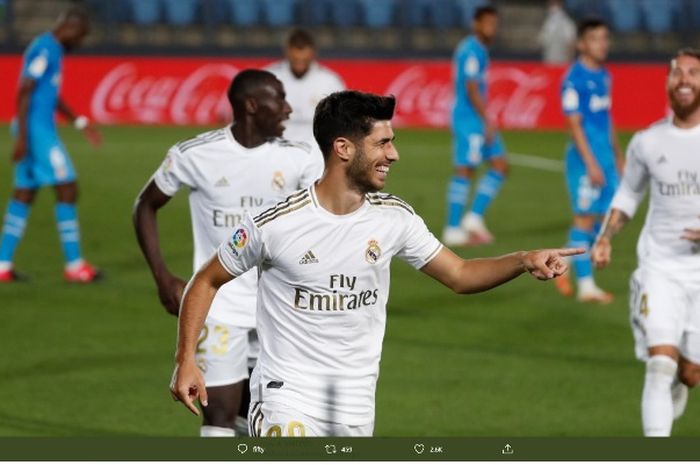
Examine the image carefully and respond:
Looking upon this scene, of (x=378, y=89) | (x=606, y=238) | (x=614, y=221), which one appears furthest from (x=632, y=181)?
(x=378, y=89)

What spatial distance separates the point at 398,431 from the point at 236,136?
2261mm

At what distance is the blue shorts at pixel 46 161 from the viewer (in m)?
12.7

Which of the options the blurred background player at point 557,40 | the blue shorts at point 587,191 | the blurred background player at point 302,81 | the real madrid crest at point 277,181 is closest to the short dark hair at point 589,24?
the blue shorts at point 587,191

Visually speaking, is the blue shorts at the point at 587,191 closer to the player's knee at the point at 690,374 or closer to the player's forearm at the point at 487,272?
the player's knee at the point at 690,374

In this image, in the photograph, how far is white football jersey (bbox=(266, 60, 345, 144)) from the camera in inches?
448

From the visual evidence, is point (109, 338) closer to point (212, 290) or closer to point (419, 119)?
point (212, 290)

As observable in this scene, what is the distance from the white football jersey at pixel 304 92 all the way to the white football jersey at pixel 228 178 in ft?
13.5

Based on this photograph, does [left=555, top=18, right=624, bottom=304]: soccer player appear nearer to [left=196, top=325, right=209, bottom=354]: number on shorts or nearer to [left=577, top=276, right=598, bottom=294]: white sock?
[left=577, top=276, right=598, bottom=294]: white sock

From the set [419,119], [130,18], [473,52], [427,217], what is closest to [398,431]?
[473,52]

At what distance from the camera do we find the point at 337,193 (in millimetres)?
5496

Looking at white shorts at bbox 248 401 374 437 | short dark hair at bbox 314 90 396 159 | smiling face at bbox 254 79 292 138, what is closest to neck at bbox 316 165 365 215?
short dark hair at bbox 314 90 396 159

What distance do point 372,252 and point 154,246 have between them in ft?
6.22

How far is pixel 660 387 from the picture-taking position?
24.1ft

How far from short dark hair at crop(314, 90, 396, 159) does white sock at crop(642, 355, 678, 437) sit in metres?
2.63
